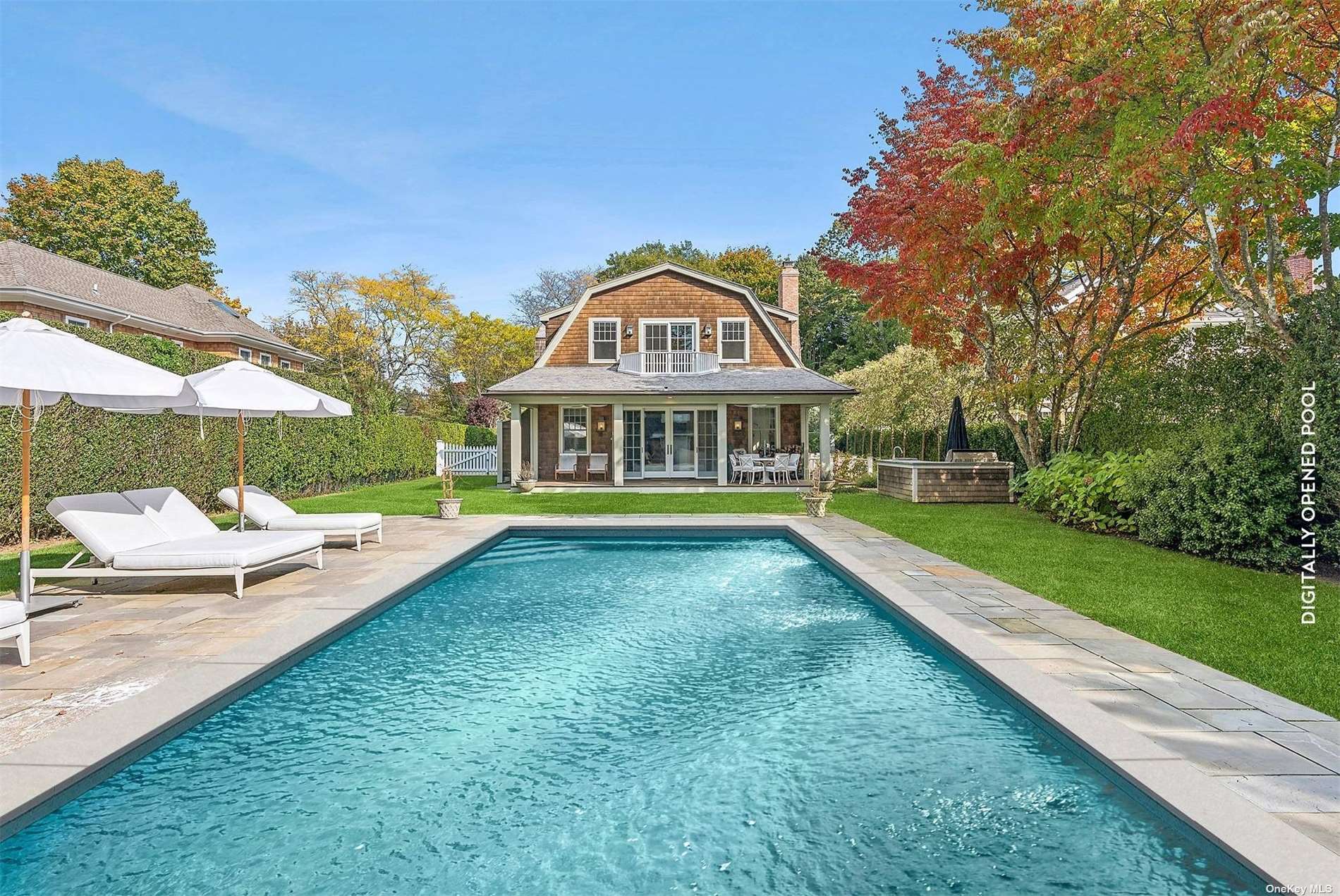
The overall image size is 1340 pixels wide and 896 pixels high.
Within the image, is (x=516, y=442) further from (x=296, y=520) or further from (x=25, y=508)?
(x=25, y=508)

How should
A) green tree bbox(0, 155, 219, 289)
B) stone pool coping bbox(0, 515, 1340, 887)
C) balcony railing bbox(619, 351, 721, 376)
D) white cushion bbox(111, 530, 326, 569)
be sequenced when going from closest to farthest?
stone pool coping bbox(0, 515, 1340, 887) → white cushion bbox(111, 530, 326, 569) → balcony railing bbox(619, 351, 721, 376) → green tree bbox(0, 155, 219, 289)

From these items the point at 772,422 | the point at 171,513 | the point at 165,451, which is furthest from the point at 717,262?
the point at 171,513

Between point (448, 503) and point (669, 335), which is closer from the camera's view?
point (448, 503)

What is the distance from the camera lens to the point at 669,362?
20703mm

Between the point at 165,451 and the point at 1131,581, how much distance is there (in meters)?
14.5

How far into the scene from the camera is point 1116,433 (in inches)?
435

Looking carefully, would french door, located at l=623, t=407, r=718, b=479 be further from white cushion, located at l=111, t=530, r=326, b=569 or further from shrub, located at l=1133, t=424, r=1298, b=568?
white cushion, located at l=111, t=530, r=326, b=569

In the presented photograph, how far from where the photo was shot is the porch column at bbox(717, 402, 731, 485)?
62.4 feet

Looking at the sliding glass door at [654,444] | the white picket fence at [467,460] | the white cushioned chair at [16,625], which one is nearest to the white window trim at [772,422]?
the sliding glass door at [654,444]

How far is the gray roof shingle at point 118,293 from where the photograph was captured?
19.9 m

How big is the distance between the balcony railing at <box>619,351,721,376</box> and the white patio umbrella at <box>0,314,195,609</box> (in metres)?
15.1

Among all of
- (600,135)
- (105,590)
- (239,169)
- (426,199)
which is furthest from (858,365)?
(105,590)

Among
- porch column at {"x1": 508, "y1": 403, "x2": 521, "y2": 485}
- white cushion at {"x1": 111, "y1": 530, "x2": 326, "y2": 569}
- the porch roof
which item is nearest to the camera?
white cushion at {"x1": 111, "y1": 530, "x2": 326, "y2": 569}

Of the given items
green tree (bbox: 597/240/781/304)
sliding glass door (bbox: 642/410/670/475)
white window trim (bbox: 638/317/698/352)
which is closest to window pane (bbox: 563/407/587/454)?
sliding glass door (bbox: 642/410/670/475)
